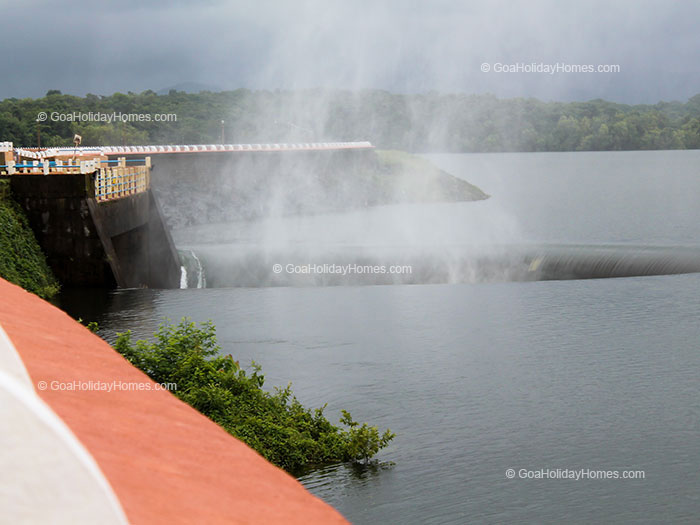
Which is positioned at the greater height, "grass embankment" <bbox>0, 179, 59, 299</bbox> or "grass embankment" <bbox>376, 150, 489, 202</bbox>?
"grass embankment" <bbox>376, 150, 489, 202</bbox>

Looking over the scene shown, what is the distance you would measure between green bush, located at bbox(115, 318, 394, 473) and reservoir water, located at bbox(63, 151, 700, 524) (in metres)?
0.53

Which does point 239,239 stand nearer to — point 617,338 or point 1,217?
point 1,217

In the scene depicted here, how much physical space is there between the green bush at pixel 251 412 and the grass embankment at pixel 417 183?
316 feet

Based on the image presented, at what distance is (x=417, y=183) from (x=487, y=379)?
9826 centimetres

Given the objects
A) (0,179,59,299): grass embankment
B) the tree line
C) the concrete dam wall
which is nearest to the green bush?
(0,179,59,299): grass embankment

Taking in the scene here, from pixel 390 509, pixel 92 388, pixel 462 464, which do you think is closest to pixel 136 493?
pixel 92 388

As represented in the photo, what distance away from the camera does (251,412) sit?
18.2 meters

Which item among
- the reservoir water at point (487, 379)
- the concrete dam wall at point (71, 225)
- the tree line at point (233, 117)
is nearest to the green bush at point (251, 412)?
the reservoir water at point (487, 379)

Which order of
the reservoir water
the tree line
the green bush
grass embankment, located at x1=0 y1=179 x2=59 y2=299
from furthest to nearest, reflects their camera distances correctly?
the tree line
grass embankment, located at x1=0 y1=179 x2=59 y2=299
the green bush
the reservoir water

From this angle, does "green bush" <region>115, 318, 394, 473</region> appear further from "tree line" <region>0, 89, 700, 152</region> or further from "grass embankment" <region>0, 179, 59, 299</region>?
"tree line" <region>0, 89, 700, 152</region>

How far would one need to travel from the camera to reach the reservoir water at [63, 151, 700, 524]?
1712 cm

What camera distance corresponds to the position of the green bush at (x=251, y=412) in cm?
1761

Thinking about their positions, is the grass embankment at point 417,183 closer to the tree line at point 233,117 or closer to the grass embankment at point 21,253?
the tree line at point 233,117

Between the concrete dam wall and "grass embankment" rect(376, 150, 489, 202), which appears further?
"grass embankment" rect(376, 150, 489, 202)
